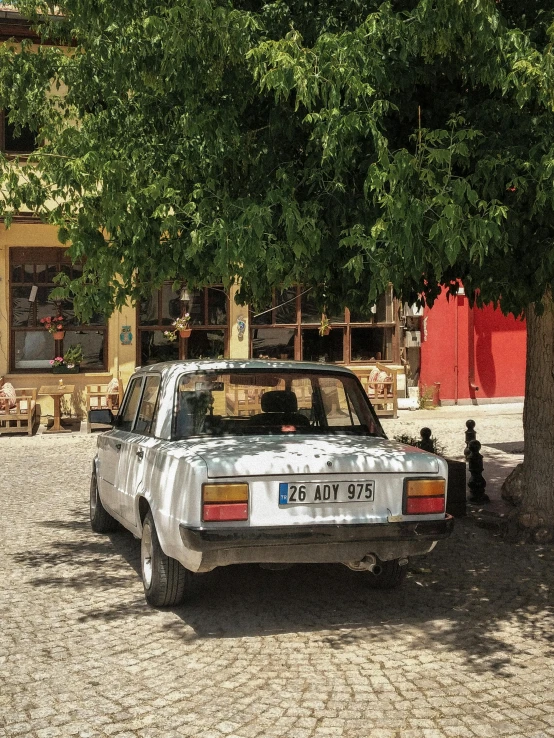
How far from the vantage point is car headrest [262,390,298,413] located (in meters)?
6.21

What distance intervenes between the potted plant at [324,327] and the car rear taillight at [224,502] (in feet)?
49.2

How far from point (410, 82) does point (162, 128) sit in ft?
6.21

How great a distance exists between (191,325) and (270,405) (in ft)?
46.9

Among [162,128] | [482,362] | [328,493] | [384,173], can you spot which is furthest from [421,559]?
[482,362]

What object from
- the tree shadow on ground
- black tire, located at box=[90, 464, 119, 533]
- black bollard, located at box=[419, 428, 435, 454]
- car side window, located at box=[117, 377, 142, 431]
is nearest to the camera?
the tree shadow on ground

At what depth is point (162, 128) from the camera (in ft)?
22.4

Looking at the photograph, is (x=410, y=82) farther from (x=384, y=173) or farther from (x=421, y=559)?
(x=421, y=559)

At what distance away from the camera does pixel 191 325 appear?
20.3m

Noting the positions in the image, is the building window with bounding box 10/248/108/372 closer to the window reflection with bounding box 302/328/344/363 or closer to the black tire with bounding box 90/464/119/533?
the window reflection with bounding box 302/328/344/363

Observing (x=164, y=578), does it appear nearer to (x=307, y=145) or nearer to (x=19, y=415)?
(x=307, y=145)

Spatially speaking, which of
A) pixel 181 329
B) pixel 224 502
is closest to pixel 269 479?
pixel 224 502

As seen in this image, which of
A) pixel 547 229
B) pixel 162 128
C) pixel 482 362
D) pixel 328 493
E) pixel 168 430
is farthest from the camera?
pixel 482 362

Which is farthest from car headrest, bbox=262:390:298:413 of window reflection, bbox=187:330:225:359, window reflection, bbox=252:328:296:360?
window reflection, bbox=252:328:296:360

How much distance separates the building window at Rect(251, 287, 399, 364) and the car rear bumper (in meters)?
15.3
